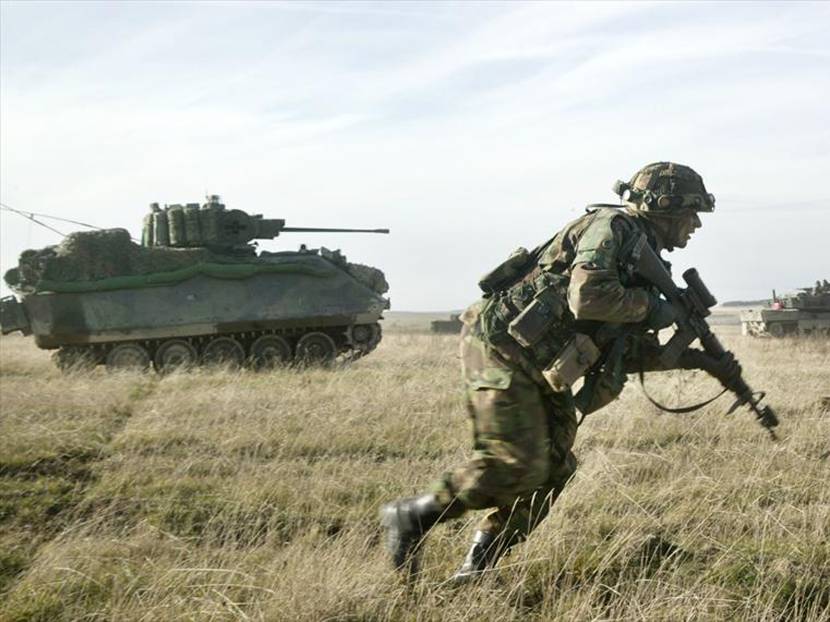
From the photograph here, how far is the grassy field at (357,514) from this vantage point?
4.08m

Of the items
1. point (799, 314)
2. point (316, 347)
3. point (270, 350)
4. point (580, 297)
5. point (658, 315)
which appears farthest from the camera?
point (799, 314)

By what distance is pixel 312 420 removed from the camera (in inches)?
352

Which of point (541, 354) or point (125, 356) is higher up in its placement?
point (541, 354)

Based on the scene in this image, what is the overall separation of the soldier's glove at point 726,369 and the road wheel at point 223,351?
12824 millimetres

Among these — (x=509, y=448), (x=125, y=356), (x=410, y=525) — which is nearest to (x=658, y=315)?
(x=509, y=448)

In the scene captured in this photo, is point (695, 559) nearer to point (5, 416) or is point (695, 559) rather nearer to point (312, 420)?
point (312, 420)

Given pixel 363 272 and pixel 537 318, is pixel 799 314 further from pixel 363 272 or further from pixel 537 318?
pixel 537 318

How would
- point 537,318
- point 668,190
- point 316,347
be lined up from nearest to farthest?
point 537,318 → point 668,190 → point 316,347

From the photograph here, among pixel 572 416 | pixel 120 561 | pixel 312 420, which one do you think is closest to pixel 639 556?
pixel 572 416

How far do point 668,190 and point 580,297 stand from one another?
91 cm

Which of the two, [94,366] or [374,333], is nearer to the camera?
[94,366]

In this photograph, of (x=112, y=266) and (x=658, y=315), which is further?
(x=112, y=266)

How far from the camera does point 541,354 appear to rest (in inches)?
172

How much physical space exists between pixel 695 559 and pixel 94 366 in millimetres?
13657
